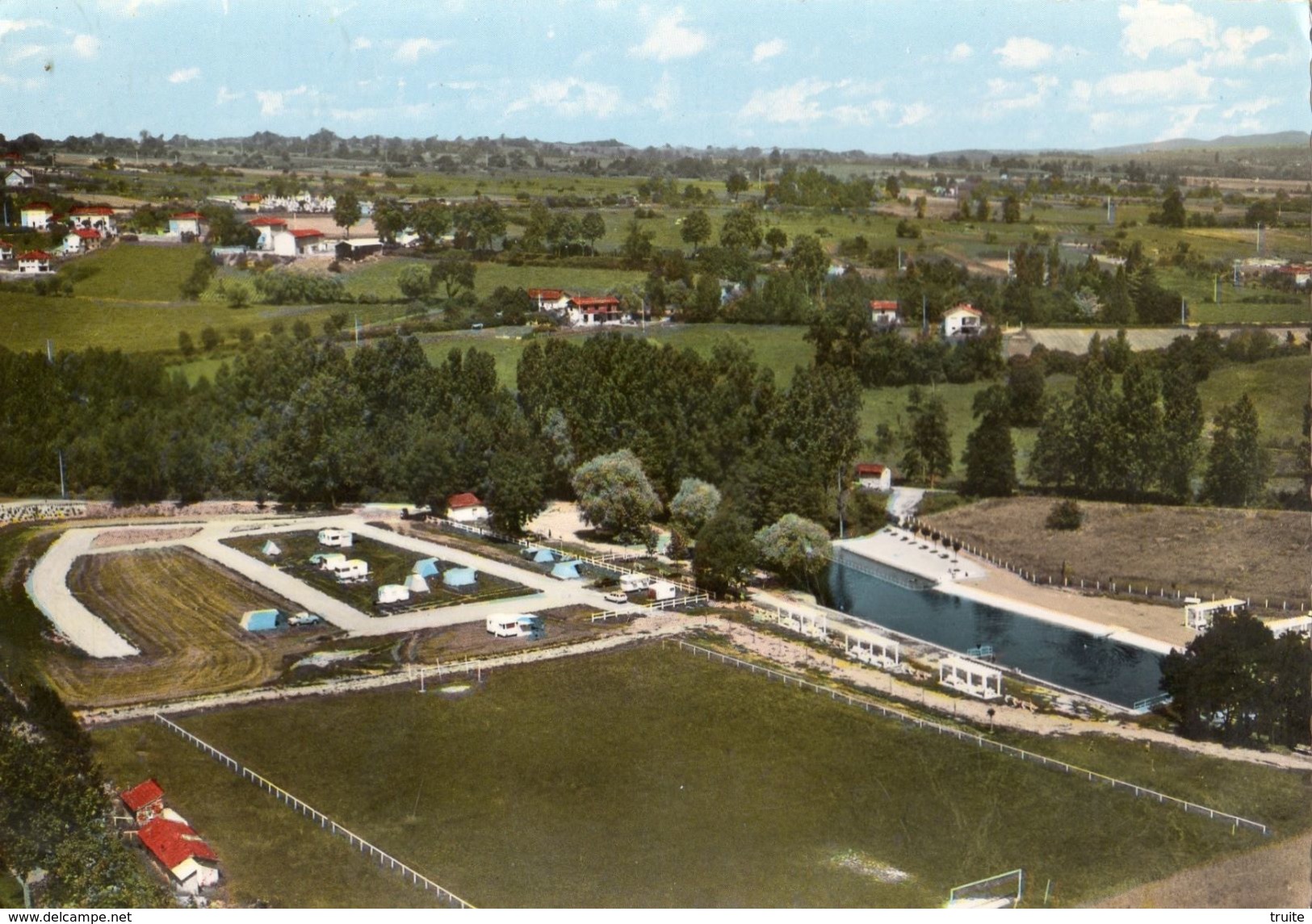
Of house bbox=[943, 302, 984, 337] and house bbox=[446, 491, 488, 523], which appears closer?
house bbox=[446, 491, 488, 523]

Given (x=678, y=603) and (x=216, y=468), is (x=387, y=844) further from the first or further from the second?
(x=216, y=468)

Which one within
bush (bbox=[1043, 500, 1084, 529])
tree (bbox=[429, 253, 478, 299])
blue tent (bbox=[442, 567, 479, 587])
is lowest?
blue tent (bbox=[442, 567, 479, 587])

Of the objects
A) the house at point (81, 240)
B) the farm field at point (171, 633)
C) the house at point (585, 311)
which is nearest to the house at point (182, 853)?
the farm field at point (171, 633)

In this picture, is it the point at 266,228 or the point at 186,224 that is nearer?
the point at 186,224

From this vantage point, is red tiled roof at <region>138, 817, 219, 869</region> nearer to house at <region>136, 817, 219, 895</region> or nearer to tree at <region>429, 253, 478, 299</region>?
house at <region>136, 817, 219, 895</region>

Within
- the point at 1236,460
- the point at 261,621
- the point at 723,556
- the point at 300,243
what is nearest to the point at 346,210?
the point at 300,243

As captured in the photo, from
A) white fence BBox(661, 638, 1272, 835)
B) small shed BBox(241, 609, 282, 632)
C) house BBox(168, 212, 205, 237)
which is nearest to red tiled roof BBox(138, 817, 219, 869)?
small shed BBox(241, 609, 282, 632)

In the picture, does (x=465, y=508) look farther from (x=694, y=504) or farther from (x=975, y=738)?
(x=975, y=738)

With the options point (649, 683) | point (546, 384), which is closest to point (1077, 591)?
point (649, 683)
